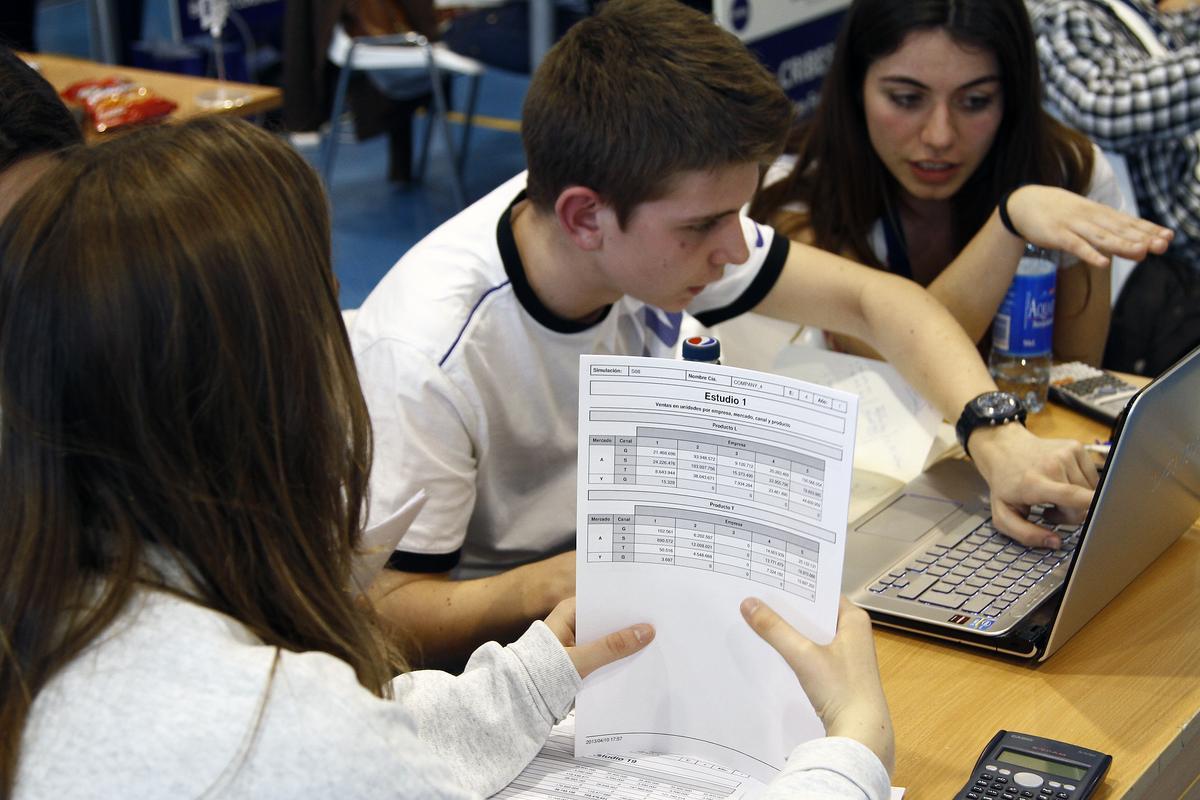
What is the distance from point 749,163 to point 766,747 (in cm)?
64

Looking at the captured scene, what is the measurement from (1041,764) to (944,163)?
1.16 m

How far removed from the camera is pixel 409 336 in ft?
4.61

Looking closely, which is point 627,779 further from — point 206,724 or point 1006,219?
point 1006,219

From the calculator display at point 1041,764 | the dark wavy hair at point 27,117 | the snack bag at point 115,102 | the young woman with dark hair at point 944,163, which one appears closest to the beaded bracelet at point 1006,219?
the young woman with dark hair at point 944,163

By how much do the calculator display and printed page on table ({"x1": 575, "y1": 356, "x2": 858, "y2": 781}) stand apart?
0.57ft

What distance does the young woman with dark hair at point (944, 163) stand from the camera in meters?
1.90

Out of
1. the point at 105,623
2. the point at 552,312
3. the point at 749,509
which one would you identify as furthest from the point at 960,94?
the point at 105,623

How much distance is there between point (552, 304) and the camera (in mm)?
1509

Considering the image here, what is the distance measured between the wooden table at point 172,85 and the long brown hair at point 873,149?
5.70 ft

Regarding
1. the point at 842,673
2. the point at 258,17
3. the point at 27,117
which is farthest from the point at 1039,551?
the point at 258,17

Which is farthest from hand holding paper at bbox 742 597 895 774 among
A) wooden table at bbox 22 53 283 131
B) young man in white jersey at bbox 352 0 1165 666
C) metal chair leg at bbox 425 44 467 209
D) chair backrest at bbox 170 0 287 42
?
chair backrest at bbox 170 0 287 42

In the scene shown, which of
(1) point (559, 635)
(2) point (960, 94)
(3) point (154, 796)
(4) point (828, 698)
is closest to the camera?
(3) point (154, 796)

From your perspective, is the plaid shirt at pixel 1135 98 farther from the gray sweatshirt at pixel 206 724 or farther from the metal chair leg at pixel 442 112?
the gray sweatshirt at pixel 206 724

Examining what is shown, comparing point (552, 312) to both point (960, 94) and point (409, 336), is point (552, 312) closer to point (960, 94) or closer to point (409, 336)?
point (409, 336)
